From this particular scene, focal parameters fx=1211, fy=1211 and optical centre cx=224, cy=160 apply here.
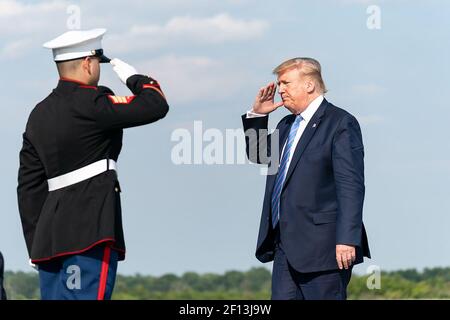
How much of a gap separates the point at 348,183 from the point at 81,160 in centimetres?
178

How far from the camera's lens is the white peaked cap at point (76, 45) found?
7473mm

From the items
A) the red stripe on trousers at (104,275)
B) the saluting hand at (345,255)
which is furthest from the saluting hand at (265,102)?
the red stripe on trousers at (104,275)

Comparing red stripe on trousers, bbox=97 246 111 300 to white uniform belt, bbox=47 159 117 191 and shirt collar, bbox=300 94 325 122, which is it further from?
shirt collar, bbox=300 94 325 122

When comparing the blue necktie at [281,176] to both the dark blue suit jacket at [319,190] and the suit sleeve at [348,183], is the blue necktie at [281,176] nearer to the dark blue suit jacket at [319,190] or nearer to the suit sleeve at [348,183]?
the dark blue suit jacket at [319,190]

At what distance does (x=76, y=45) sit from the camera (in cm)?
747

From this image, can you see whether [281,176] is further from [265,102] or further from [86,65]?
[86,65]

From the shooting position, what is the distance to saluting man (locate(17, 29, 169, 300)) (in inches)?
287

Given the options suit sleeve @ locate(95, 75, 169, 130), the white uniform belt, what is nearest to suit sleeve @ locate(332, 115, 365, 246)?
suit sleeve @ locate(95, 75, 169, 130)

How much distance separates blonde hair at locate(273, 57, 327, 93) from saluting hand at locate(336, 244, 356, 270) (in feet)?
3.81

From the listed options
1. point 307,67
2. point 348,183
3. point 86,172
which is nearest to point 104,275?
point 86,172

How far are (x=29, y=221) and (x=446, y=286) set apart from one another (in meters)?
10.4

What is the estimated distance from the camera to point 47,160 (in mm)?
7484

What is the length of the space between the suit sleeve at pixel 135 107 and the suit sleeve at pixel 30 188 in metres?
0.58

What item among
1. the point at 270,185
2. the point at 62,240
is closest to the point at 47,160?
the point at 62,240
